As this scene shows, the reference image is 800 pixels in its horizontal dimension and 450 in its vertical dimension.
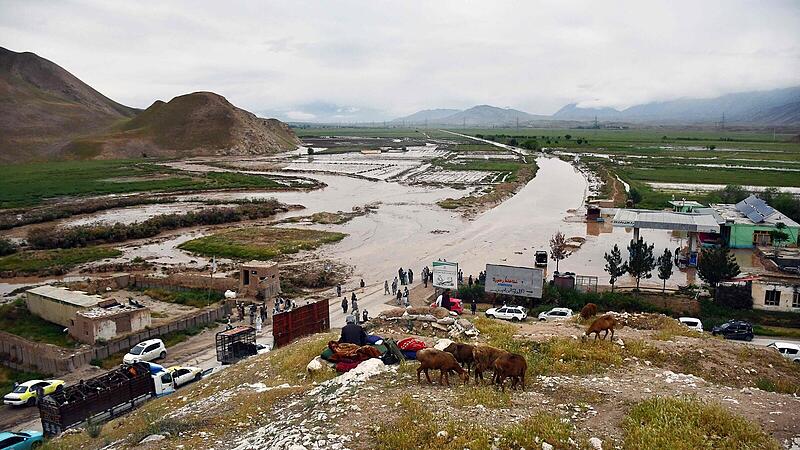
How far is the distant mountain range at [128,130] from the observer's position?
124 metres

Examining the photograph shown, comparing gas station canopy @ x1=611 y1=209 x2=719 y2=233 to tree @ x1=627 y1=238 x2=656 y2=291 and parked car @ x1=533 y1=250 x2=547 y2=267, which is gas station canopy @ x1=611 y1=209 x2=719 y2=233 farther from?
tree @ x1=627 y1=238 x2=656 y2=291

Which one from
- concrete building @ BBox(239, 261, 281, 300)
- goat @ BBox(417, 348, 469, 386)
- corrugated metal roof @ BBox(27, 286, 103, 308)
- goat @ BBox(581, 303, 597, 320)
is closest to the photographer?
goat @ BBox(417, 348, 469, 386)

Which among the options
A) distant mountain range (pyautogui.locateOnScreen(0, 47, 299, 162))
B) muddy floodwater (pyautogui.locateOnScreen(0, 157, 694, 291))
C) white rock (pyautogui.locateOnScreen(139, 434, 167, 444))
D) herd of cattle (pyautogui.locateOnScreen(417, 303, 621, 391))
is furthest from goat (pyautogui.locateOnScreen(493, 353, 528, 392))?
distant mountain range (pyautogui.locateOnScreen(0, 47, 299, 162))

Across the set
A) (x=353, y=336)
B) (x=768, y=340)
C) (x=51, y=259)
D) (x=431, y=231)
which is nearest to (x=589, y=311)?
(x=353, y=336)

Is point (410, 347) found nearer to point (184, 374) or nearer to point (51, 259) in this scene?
point (184, 374)

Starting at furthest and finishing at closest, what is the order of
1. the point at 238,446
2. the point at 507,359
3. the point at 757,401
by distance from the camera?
the point at 507,359 < the point at 757,401 < the point at 238,446

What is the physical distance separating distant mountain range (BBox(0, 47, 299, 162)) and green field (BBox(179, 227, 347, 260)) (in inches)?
3436

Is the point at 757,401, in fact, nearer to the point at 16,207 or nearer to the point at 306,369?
the point at 306,369

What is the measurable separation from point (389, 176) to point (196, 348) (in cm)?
7134

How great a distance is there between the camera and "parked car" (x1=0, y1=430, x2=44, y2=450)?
1532 centimetres

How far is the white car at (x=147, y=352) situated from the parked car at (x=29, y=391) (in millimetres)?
2777

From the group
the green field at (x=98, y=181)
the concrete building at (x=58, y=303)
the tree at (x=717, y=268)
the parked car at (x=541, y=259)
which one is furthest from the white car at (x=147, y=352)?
the green field at (x=98, y=181)

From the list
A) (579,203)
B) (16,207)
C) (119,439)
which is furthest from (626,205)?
(16,207)

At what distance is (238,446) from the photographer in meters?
9.84
